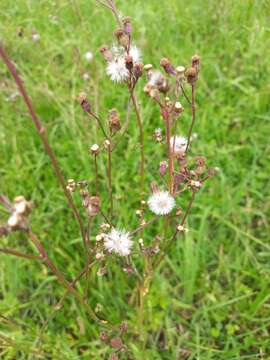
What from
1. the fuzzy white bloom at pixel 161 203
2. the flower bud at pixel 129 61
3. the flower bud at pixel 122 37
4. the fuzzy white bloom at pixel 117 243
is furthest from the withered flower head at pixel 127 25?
the fuzzy white bloom at pixel 117 243

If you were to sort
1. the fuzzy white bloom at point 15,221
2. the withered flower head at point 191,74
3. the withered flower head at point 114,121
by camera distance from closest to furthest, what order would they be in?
the fuzzy white bloom at point 15,221 → the withered flower head at point 191,74 → the withered flower head at point 114,121

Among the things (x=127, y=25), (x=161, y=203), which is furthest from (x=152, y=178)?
(x=127, y=25)

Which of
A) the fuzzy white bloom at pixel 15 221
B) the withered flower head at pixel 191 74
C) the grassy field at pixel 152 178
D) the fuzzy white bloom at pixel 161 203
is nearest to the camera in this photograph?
the fuzzy white bloom at pixel 15 221

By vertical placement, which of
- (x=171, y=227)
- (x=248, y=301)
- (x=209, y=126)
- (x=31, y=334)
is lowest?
(x=31, y=334)

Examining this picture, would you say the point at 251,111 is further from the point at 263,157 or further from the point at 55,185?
the point at 55,185

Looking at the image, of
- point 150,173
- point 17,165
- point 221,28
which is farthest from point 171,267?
point 221,28

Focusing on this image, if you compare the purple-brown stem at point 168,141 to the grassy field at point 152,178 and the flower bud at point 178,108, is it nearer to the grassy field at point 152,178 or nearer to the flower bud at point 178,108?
the flower bud at point 178,108
